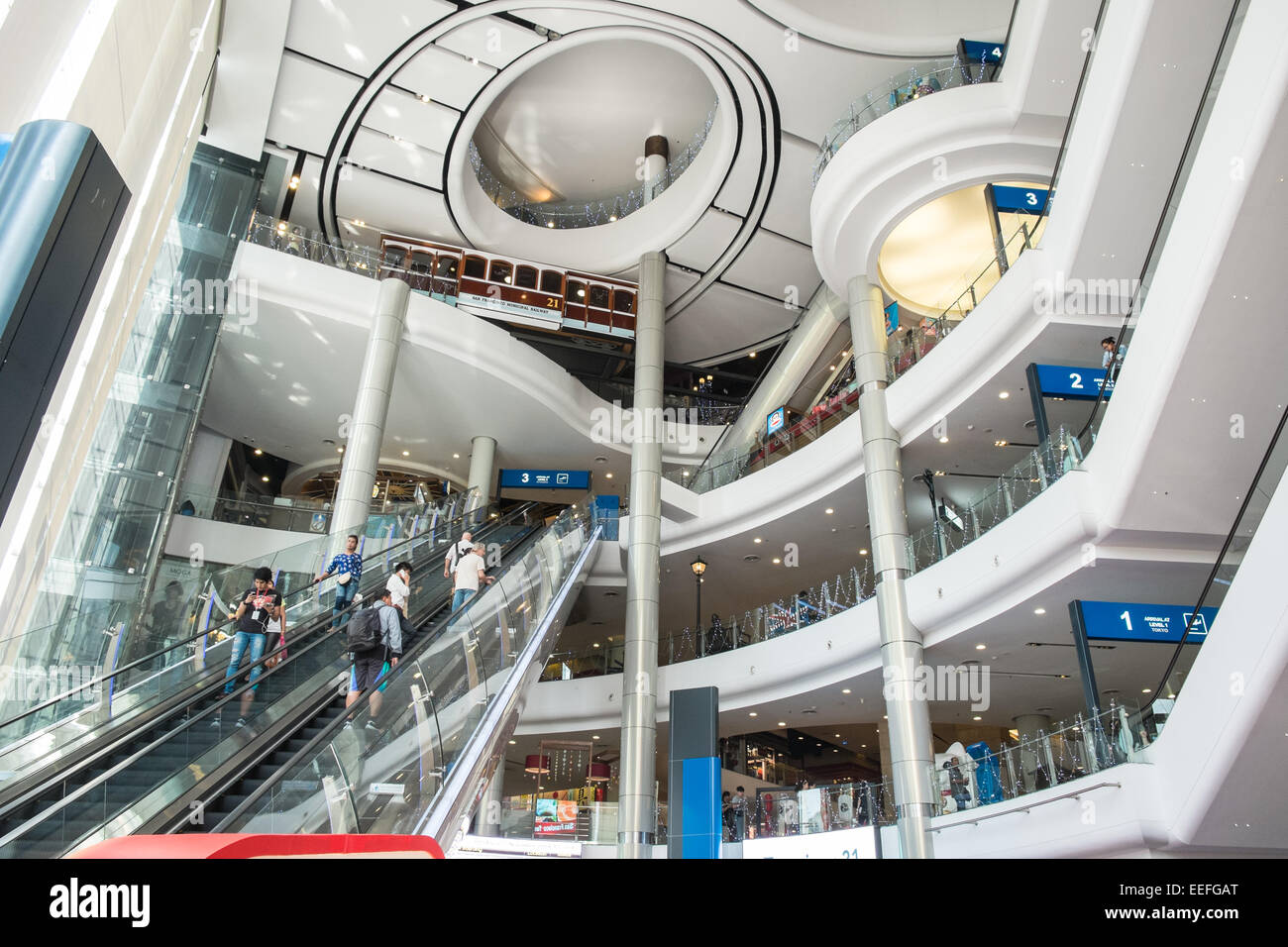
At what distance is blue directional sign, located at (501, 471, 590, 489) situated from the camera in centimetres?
2177

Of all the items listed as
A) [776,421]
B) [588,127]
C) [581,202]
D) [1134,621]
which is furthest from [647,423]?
[1134,621]

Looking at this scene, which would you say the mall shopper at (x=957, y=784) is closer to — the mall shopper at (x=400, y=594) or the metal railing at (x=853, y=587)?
the metal railing at (x=853, y=587)

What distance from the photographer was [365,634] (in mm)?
6469

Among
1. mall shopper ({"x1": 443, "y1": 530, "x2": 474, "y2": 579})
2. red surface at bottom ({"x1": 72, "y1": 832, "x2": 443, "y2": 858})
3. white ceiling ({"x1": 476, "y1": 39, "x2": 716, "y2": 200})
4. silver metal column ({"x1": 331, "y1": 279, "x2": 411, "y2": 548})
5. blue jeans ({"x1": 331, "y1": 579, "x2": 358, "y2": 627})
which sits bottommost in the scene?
red surface at bottom ({"x1": 72, "y1": 832, "x2": 443, "y2": 858})

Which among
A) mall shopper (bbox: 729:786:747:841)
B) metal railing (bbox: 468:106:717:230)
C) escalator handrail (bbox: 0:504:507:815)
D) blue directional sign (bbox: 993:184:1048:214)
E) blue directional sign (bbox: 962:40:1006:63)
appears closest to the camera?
escalator handrail (bbox: 0:504:507:815)

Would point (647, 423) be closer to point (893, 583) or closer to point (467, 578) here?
point (893, 583)

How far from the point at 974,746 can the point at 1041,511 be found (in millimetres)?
3963

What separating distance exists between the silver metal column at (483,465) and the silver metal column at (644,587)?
416cm

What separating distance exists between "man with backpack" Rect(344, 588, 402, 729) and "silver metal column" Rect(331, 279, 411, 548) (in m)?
8.83

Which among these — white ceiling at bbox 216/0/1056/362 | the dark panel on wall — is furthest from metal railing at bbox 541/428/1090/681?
the dark panel on wall

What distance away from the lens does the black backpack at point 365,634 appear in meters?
6.46

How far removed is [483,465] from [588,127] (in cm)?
874

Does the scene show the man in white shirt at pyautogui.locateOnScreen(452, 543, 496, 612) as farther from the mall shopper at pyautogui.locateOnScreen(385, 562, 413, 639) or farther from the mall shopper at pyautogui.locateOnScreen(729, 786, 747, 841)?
the mall shopper at pyautogui.locateOnScreen(729, 786, 747, 841)

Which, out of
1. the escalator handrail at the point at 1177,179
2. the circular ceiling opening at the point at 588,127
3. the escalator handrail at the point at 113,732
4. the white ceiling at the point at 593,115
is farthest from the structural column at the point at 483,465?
the escalator handrail at the point at 1177,179
